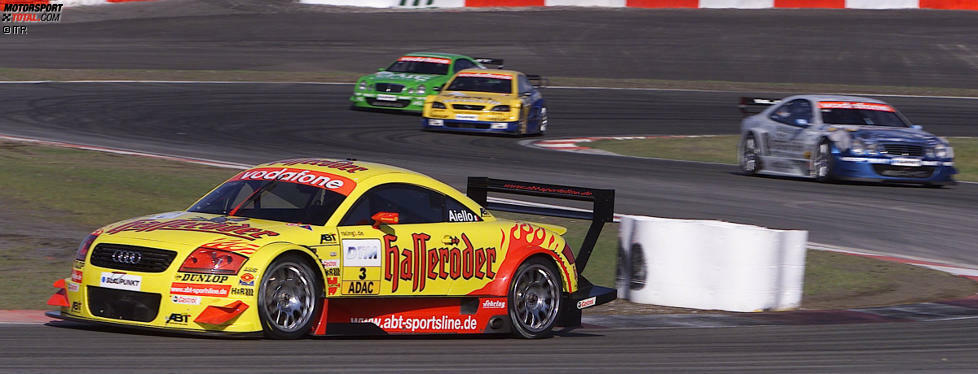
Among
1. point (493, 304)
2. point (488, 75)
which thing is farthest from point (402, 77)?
point (493, 304)

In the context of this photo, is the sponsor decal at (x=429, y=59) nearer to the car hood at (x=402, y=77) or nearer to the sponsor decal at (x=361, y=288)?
the car hood at (x=402, y=77)

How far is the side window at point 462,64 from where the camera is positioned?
92.9 ft

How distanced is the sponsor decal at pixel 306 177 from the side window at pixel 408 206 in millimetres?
136

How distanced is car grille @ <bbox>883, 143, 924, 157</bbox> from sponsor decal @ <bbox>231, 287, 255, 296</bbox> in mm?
13125

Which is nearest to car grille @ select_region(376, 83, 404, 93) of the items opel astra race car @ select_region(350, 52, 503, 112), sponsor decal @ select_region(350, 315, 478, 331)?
opel astra race car @ select_region(350, 52, 503, 112)

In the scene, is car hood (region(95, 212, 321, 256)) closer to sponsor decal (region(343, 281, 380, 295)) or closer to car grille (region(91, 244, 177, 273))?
car grille (region(91, 244, 177, 273))

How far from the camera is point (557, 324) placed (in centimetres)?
923

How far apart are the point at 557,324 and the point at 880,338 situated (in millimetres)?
2093

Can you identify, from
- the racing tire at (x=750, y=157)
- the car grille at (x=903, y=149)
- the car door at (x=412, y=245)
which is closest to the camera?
the car door at (x=412, y=245)

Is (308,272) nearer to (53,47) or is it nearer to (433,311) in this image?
(433,311)

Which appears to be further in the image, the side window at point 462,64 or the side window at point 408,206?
the side window at point 462,64

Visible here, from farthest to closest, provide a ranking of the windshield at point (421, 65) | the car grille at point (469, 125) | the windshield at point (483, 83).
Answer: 1. the windshield at point (421, 65)
2. the windshield at point (483, 83)
3. the car grille at point (469, 125)

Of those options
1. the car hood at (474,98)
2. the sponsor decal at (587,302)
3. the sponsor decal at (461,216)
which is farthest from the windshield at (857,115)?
the sponsor decal at (461,216)

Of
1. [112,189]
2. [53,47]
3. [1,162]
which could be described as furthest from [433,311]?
[53,47]
